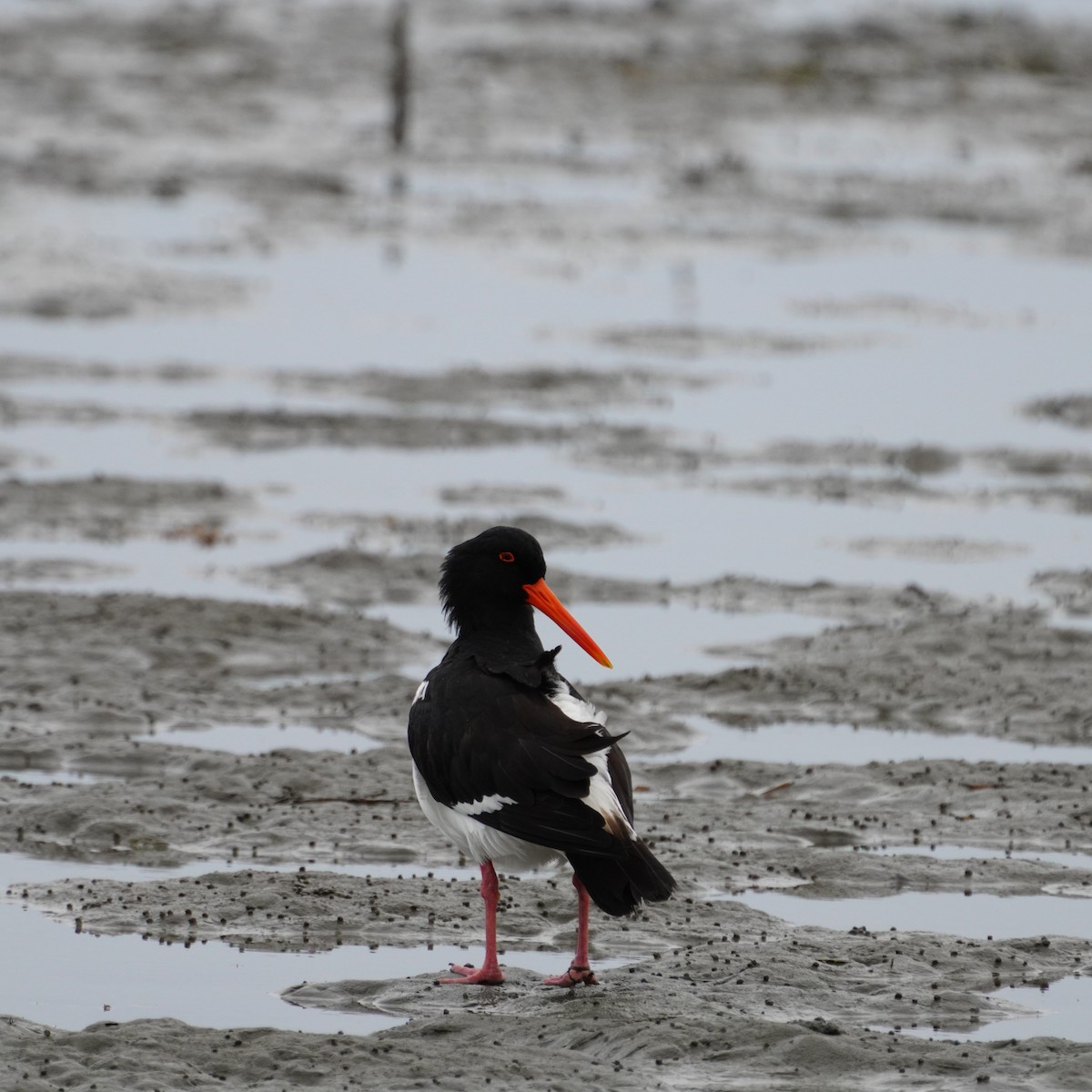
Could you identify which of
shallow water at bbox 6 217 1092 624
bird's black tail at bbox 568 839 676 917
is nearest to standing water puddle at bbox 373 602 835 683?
shallow water at bbox 6 217 1092 624

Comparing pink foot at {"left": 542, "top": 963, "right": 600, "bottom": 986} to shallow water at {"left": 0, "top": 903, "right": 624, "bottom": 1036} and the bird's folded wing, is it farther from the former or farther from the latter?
the bird's folded wing

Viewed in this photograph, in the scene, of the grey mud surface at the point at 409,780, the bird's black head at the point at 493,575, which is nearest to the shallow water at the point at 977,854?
the grey mud surface at the point at 409,780

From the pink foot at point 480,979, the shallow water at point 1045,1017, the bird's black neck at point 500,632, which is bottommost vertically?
the shallow water at point 1045,1017

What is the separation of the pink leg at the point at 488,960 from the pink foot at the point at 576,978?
0.20 meters

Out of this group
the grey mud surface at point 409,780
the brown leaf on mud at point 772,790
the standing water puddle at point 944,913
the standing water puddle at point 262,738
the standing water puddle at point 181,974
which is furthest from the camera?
the standing water puddle at point 262,738

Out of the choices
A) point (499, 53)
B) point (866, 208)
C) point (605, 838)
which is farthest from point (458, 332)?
point (499, 53)

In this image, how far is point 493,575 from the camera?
25.5ft

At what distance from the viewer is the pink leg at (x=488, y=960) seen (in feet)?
23.0

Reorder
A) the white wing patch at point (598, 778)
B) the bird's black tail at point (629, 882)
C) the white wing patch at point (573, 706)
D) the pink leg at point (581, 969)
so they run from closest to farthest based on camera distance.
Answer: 1. the bird's black tail at point (629, 882)
2. the white wing patch at point (598, 778)
3. the pink leg at point (581, 969)
4. the white wing patch at point (573, 706)

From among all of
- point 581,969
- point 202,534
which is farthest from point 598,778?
point 202,534

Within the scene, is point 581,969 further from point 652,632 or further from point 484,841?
point 652,632

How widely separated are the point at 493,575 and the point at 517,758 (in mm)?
1100

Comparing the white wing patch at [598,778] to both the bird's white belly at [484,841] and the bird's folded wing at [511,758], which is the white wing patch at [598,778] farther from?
the bird's white belly at [484,841]

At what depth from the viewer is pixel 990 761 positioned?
31.8ft
